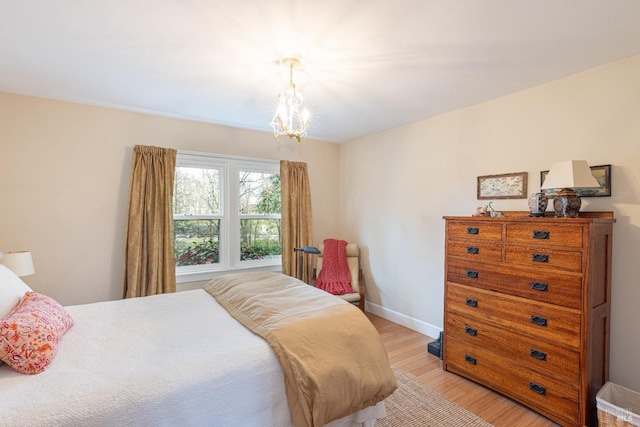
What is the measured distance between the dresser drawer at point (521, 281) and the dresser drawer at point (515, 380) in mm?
539

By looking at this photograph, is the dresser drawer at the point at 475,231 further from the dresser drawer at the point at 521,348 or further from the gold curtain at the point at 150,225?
the gold curtain at the point at 150,225

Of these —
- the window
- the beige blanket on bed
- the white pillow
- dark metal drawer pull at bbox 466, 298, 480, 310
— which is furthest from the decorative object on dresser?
the white pillow

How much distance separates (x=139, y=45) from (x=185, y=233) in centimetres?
218

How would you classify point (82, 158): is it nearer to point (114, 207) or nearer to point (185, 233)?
point (114, 207)

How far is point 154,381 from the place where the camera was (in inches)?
50.3

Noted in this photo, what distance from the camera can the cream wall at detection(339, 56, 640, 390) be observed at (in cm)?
211

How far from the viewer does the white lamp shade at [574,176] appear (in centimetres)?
203

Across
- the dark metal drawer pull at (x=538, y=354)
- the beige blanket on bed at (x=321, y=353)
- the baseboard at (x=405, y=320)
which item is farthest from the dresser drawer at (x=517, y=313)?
the beige blanket on bed at (x=321, y=353)

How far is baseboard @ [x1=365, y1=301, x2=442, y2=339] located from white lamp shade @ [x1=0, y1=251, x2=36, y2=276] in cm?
370

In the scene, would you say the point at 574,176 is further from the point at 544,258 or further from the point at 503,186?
the point at 503,186

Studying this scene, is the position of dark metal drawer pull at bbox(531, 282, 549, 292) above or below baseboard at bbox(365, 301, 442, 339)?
above

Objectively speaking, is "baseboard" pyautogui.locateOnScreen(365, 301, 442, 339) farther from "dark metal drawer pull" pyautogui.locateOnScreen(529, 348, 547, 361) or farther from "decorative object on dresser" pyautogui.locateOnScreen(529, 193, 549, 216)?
"decorative object on dresser" pyautogui.locateOnScreen(529, 193, 549, 216)

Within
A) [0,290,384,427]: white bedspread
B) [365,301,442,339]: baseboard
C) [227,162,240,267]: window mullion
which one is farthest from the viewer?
[227,162,240,267]: window mullion

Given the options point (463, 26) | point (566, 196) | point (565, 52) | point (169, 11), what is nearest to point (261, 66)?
point (169, 11)
